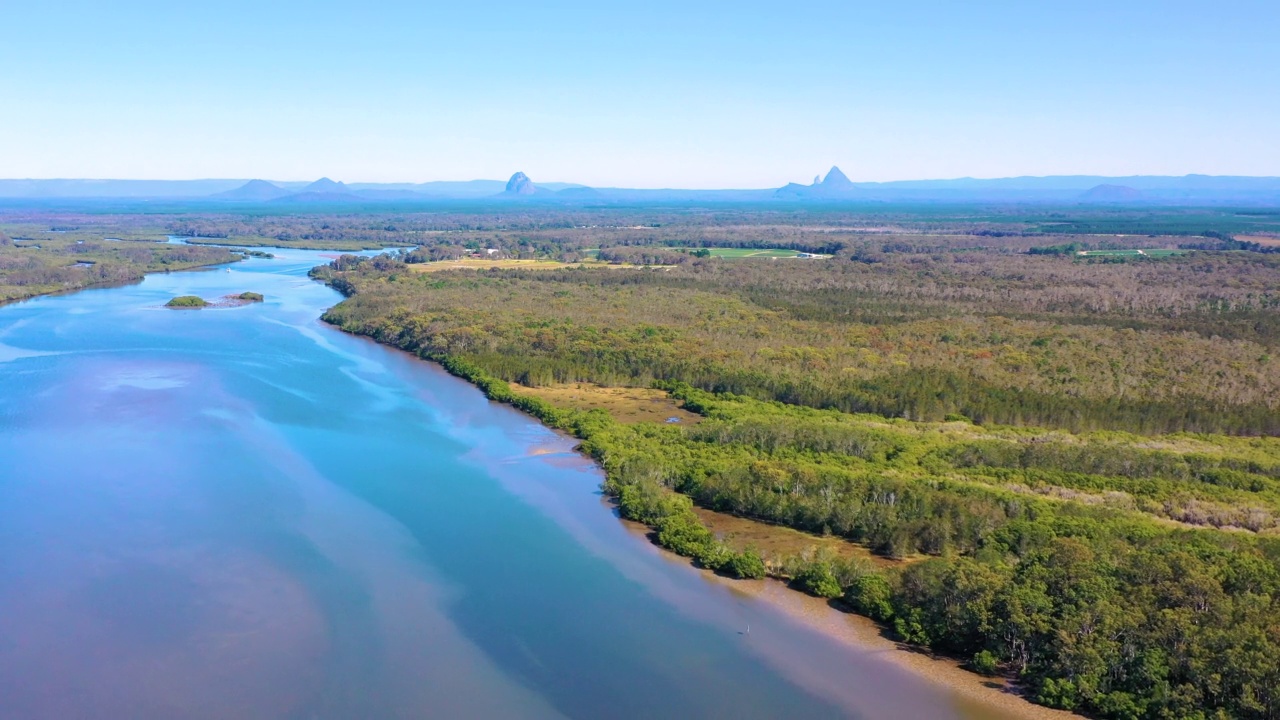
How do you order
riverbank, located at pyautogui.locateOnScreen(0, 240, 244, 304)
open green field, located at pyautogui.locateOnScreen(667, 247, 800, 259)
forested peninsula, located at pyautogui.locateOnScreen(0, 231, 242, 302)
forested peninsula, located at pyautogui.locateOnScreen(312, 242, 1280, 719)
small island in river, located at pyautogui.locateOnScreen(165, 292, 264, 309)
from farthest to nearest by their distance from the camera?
open green field, located at pyautogui.locateOnScreen(667, 247, 800, 259)
forested peninsula, located at pyautogui.locateOnScreen(0, 231, 242, 302)
riverbank, located at pyautogui.locateOnScreen(0, 240, 244, 304)
small island in river, located at pyautogui.locateOnScreen(165, 292, 264, 309)
forested peninsula, located at pyautogui.locateOnScreen(312, 242, 1280, 719)

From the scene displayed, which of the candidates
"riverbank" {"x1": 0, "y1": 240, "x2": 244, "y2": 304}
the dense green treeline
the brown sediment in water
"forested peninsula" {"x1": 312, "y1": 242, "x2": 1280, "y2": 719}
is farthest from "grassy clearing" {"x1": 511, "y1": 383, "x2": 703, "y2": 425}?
"riverbank" {"x1": 0, "y1": 240, "x2": 244, "y2": 304}

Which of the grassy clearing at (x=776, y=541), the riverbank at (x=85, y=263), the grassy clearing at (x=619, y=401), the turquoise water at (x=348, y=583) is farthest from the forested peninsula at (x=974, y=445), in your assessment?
the riverbank at (x=85, y=263)

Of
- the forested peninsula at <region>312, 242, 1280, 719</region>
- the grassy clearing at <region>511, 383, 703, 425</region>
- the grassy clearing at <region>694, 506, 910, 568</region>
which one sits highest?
the forested peninsula at <region>312, 242, 1280, 719</region>

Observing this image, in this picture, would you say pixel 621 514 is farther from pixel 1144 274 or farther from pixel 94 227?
pixel 94 227

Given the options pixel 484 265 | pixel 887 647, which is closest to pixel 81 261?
pixel 484 265

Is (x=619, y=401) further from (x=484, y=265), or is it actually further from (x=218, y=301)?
(x=484, y=265)

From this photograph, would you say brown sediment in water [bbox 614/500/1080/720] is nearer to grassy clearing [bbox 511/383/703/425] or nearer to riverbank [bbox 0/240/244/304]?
grassy clearing [bbox 511/383/703/425]

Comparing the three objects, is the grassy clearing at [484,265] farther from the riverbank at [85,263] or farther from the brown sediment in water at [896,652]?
the brown sediment in water at [896,652]
